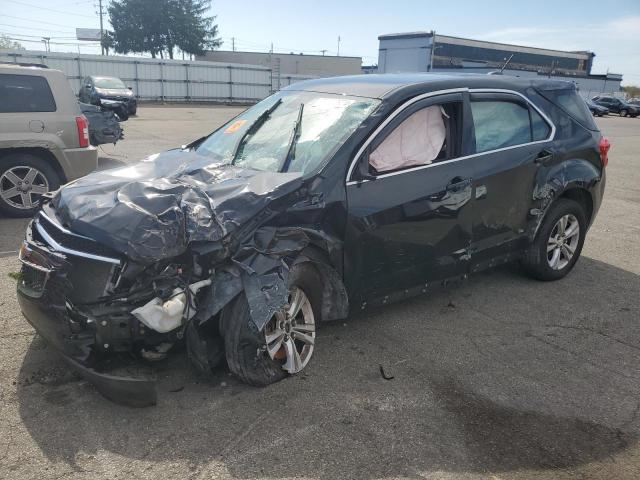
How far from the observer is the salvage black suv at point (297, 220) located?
3020 millimetres

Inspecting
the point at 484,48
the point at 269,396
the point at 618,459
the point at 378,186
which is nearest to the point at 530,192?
the point at 378,186

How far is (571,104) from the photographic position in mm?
5355

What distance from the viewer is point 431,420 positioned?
3.16m

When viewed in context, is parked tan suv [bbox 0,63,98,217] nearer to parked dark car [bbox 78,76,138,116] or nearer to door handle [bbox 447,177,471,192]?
door handle [bbox 447,177,471,192]

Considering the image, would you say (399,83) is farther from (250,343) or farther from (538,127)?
(250,343)

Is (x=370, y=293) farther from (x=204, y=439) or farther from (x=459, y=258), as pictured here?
(x=204, y=439)

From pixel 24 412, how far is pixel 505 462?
103 inches

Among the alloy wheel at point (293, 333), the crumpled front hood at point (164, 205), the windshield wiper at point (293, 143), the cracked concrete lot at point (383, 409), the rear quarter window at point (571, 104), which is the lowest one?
the cracked concrete lot at point (383, 409)

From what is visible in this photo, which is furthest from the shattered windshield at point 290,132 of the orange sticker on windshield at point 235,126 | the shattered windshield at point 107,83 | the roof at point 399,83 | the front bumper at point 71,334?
the shattered windshield at point 107,83

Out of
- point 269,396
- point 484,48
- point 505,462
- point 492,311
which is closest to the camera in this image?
point 505,462

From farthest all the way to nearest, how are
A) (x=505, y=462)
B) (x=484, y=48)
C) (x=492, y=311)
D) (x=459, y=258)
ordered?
(x=484, y=48) < (x=492, y=311) < (x=459, y=258) < (x=505, y=462)

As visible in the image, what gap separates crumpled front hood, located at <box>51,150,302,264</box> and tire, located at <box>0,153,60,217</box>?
4075mm

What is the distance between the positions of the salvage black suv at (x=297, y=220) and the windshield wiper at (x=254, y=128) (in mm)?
19

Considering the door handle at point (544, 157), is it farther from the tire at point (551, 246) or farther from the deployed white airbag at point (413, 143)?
the deployed white airbag at point (413, 143)
